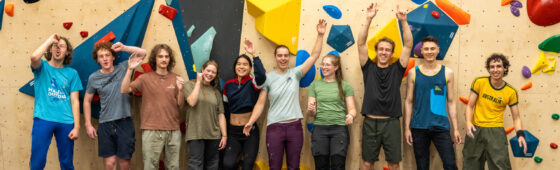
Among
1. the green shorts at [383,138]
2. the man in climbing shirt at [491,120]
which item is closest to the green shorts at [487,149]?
the man in climbing shirt at [491,120]

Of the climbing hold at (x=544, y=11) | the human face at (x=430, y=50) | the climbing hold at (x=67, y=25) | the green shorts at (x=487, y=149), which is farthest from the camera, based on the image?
the climbing hold at (x=67, y=25)

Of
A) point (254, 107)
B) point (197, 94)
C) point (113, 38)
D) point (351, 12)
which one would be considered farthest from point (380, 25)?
point (113, 38)

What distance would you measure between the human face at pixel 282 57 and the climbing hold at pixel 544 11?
87.0 inches

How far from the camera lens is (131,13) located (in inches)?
153

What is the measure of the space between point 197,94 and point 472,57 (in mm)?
2437

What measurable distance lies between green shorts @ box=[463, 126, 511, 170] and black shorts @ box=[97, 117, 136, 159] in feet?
8.85

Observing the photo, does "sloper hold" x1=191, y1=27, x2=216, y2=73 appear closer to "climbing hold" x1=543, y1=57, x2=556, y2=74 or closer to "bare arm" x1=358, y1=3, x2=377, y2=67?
"bare arm" x1=358, y1=3, x2=377, y2=67

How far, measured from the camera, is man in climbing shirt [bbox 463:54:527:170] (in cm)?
334

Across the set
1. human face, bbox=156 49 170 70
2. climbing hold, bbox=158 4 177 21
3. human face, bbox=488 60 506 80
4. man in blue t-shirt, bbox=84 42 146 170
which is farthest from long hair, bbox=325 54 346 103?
man in blue t-shirt, bbox=84 42 146 170

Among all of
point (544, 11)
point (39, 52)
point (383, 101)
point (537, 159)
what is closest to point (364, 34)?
point (383, 101)

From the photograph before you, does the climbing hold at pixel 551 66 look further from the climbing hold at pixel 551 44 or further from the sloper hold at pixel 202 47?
the sloper hold at pixel 202 47

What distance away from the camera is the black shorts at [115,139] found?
3.49 m

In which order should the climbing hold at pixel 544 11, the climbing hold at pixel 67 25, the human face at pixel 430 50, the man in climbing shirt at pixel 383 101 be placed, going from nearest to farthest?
the man in climbing shirt at pixel 383 101 → the human face at pixel 430 50 → the climbing hold at pixel 544 11 → the climbing hold at pixel 67 25

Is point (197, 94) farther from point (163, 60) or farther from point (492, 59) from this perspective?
point (492, 59)
